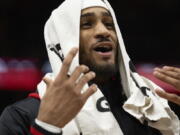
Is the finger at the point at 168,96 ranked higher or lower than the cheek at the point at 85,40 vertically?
lower

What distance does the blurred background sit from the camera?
3.92m

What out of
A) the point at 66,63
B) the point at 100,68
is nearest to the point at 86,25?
the point at 100,68

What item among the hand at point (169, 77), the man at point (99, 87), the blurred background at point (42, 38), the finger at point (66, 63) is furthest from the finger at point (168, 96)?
the blurred background at point (42, 38)

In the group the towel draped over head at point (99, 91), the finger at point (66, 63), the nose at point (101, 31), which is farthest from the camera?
the nose at point (101, 31)

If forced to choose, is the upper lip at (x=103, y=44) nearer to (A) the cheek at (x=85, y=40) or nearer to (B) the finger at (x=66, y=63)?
(A) the cheek at (x=85, y=40)

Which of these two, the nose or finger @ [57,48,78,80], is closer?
finger @ [57,48,78,80]

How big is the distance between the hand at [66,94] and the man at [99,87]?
0.09 metres

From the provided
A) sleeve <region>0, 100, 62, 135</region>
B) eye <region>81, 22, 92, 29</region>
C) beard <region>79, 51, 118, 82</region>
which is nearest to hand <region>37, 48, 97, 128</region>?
sleeve <region>0, 100, 62, 135</region>

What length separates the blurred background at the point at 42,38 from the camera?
3.92 meters

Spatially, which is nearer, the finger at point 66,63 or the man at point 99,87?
the finger at point 66,63

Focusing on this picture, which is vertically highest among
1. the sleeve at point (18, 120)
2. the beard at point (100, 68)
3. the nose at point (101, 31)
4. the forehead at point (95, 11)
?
A: the forehead at point (95, 11)

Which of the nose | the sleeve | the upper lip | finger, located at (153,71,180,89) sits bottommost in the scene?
the sleeve

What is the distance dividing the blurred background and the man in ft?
5.79

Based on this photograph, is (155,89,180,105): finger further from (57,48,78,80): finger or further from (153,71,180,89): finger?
(57,48,78,80): finger
